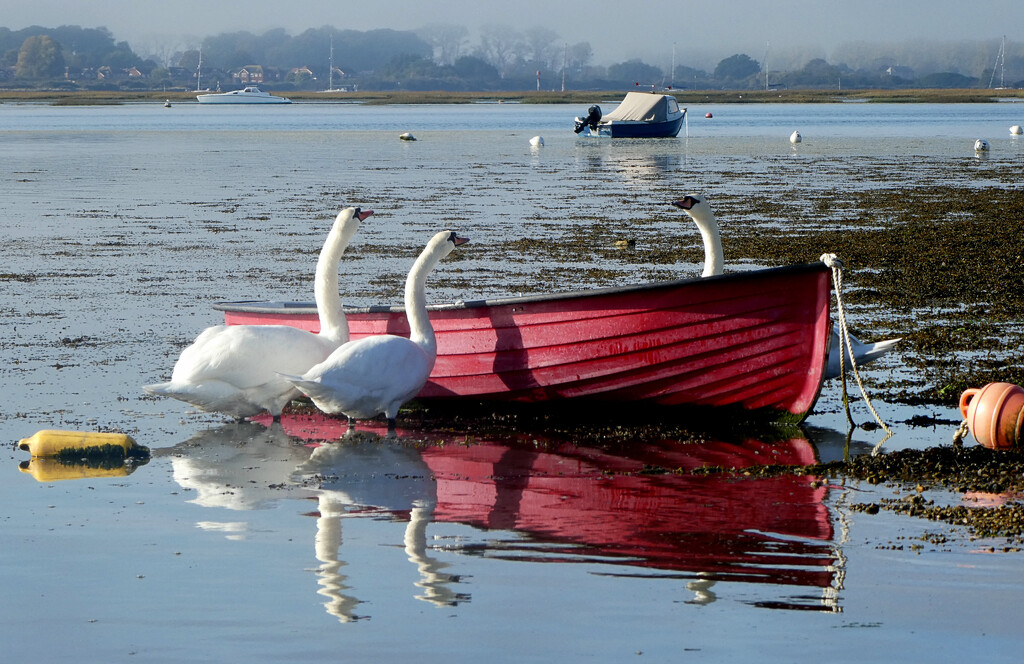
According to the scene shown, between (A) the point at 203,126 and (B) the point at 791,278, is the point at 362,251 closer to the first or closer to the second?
(B) the point at 791,278

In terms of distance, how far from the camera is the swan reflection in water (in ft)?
21.5

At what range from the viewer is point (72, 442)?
905 cm

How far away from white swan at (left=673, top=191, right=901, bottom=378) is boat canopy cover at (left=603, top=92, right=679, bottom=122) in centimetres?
5720

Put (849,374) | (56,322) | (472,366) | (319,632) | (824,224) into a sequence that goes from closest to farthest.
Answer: (319,632) < (472,366) < (849,374) < (56,322) < (824,224)

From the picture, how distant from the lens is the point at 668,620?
19.1 feet

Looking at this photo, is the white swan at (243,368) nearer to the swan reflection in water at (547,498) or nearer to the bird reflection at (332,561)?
the swan reflection in water at (547,498)

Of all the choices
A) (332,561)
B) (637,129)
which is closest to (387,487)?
(332,561)

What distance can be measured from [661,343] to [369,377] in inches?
87.7

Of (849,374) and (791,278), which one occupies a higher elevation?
(791,278)

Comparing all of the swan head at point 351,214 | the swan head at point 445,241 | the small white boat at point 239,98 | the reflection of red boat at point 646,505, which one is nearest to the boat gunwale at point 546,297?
the swan head at point 445,241

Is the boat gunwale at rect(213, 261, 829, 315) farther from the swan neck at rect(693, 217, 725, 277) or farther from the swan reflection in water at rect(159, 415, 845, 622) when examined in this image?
the swan reflection in water at rect(159, 415, 845, 622)

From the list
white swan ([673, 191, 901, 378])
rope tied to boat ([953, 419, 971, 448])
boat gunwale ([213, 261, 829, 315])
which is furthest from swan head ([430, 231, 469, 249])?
rope tied to boat ([953, 419, 971, 448])

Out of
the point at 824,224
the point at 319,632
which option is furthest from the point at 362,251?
the point at 319,632

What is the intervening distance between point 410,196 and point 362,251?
11276 mm
